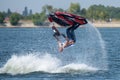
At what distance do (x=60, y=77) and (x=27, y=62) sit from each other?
489 centimetres

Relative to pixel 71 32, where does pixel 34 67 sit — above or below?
below

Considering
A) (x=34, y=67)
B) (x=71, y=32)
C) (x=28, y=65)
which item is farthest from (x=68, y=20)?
(x=28, y=65)

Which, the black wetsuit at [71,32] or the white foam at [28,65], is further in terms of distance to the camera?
the white foam at [28,65]

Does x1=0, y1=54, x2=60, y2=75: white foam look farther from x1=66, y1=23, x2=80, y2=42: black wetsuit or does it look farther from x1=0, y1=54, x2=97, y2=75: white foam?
x1=66, y1=23, x2=80, y2=42: black wetsuit

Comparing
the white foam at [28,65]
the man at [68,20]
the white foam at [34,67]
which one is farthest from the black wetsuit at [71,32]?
the white foam at [28,65]

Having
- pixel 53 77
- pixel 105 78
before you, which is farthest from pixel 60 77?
pixel 105 78

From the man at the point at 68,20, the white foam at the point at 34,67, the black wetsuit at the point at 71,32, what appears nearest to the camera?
the man at the point at 68,20

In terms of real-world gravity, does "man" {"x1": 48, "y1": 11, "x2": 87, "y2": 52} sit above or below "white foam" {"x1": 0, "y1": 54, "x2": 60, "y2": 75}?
above

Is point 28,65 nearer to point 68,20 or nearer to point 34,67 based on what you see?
point 34,67

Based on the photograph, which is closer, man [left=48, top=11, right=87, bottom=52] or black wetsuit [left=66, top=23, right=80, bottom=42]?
man [left=48, top=11, right=87, bottom=52]

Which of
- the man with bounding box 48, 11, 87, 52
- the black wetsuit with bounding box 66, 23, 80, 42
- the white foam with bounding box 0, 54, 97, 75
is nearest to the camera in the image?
the man with bounding box 48, 11, 87, 52


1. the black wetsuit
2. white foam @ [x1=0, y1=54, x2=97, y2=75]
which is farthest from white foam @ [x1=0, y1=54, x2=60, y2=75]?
the black wetsuit

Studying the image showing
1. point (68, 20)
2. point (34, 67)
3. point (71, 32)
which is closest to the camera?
point (68, 20)

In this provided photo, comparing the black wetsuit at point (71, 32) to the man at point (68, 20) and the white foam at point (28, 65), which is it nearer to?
the man at point (68, 20)
